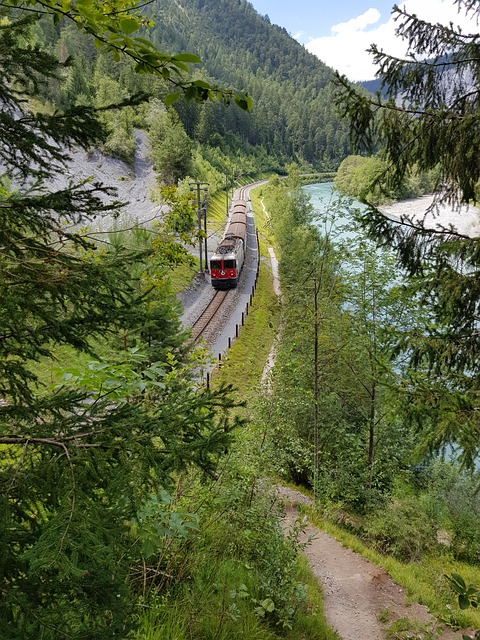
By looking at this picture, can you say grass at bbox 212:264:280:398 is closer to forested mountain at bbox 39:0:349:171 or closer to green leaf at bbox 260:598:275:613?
green leaf at bbox 260:598:275:613

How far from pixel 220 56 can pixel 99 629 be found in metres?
198

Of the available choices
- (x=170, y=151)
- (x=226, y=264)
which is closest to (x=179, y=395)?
(x=226, y=264)

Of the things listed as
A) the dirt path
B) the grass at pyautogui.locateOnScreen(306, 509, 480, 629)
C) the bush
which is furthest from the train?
the dirt path

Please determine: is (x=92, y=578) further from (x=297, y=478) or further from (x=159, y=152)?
(x=159, y=152)

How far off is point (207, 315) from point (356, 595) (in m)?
17.8

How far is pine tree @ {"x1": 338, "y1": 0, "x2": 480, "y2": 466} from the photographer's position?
4461mm

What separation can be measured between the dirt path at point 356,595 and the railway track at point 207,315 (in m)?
13.2

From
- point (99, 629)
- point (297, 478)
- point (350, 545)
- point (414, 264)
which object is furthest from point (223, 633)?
point (297, 478)

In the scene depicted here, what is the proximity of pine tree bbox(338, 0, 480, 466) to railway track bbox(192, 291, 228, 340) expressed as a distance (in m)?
15.8

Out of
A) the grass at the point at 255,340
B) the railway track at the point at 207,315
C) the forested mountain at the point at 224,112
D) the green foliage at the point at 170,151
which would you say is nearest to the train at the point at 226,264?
the railway track at the point at 207,315

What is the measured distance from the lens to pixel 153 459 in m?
2.02

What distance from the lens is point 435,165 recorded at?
499cm

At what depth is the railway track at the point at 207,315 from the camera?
21.7m

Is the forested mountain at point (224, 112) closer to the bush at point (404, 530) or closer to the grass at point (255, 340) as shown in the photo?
the grass at point (255, 340)
